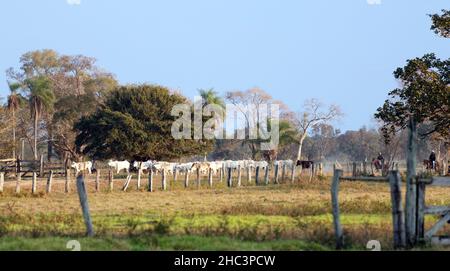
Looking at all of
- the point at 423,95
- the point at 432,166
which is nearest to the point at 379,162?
the point at 432,166

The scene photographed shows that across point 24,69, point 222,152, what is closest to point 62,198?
point 24,69

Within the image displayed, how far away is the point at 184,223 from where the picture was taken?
20453 millimetres

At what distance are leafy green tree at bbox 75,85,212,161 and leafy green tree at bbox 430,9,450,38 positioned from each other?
3070cm

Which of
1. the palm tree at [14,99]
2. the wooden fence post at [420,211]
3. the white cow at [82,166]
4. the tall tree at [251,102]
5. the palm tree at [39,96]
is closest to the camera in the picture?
the wooden fence post at [420,211]

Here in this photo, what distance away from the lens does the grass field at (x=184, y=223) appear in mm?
15625

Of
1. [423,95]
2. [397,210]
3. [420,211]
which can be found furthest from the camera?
[423,95]

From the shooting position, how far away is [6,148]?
196 ft

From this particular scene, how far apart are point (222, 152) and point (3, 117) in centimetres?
4587

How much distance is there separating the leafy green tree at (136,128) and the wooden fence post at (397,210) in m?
49.0

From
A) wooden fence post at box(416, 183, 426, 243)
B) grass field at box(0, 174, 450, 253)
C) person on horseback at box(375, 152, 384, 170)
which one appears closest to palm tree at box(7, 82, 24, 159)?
person on horseback at box(375, 152, 384, 170)

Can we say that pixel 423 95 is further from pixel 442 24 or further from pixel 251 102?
pixel 251 102

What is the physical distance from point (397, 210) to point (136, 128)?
49.7m

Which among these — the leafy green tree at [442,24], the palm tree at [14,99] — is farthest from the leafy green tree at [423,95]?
the palm tree at [14,99]

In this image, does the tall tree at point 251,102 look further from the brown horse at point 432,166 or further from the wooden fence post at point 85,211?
the wooden fence post at point 85,211
